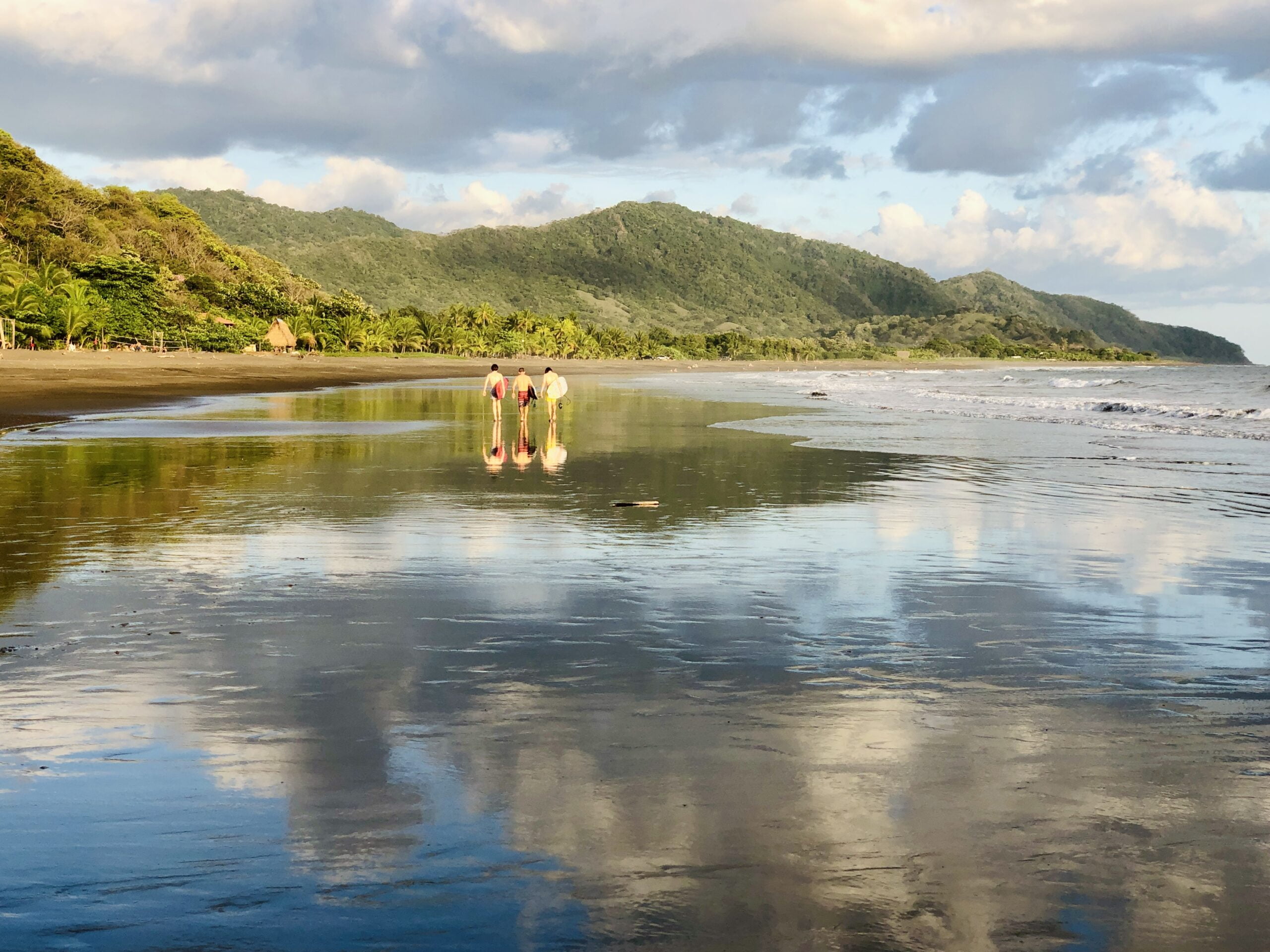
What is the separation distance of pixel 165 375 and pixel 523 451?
156 feet

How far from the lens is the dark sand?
124 ft

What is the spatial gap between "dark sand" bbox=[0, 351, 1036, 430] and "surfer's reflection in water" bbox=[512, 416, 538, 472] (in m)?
11.5

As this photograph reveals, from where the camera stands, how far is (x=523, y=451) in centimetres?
2188

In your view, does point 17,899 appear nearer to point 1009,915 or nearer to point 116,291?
point 1009,915

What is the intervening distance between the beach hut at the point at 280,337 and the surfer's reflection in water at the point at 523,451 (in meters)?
96.7

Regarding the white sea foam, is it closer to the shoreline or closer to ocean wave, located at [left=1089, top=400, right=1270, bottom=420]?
ocean wave, located at [left=1089, top=400, right=1270, bottom=420]

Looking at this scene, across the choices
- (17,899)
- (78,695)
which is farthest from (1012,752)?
(78,695)

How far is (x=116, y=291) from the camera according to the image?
9444 centimetres

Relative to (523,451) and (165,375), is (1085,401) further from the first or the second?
(165,375)

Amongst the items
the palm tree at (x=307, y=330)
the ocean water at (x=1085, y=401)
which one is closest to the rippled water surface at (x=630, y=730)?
the ocean water at (x=1085, y=401)

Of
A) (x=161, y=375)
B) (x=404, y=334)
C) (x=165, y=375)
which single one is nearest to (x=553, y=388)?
(x=161, y=375)

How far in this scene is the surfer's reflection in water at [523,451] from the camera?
1927cm

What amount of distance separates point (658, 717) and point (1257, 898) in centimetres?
273

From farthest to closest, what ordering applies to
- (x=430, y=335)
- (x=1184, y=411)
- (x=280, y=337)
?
(x=430, y=335)
(x=280, y=337)
(x=1184, y=411)
